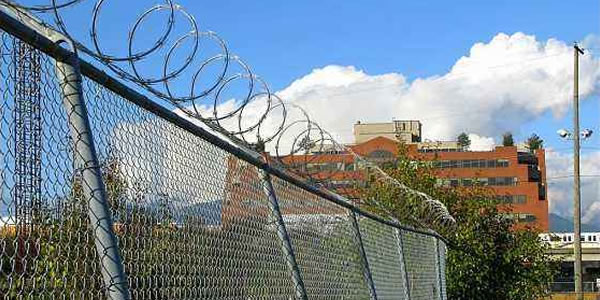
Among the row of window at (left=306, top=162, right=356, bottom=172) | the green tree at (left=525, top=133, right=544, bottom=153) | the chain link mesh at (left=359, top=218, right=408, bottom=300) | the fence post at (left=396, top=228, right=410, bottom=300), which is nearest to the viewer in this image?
the chain link mesh at (left=359, top=218, right=408, bottom=300)

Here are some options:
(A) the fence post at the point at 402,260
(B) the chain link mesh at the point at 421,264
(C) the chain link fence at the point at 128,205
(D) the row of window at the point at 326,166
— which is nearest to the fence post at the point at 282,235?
(C) the chain link fence at the point at 128,205

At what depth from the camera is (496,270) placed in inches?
712

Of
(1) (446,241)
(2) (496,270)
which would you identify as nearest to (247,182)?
(1) (446,241)

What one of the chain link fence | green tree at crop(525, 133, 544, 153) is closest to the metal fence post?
the chain link fence

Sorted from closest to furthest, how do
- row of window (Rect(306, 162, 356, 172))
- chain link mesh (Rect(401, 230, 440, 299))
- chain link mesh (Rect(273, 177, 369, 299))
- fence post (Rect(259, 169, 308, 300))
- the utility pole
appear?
1. fence post (Rect(259, 169, 308, 300))
2. chain link mesh (Rect(273, 177, 369, 299))
3. row of window (Rect(306, 162, 356, 172))
4. chain link mesh (Rect(401, 230, 440, 299))
5. the utility pole

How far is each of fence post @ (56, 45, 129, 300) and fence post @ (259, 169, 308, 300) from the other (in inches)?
90.0

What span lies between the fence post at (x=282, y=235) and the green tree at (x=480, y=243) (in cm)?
930

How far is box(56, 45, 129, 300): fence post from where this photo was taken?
10.3 feet

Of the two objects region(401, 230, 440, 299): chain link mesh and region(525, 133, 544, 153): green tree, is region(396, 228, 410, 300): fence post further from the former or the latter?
region(525, 133, 544, 153): green tree

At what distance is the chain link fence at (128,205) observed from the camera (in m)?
2.90

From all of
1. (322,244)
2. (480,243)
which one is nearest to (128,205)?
(322,244)

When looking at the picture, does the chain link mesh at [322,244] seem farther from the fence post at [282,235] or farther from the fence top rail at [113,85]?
the fence top rail at [113,85]

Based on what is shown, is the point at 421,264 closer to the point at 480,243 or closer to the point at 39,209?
the point at 480,243

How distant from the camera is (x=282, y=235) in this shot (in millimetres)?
5598
